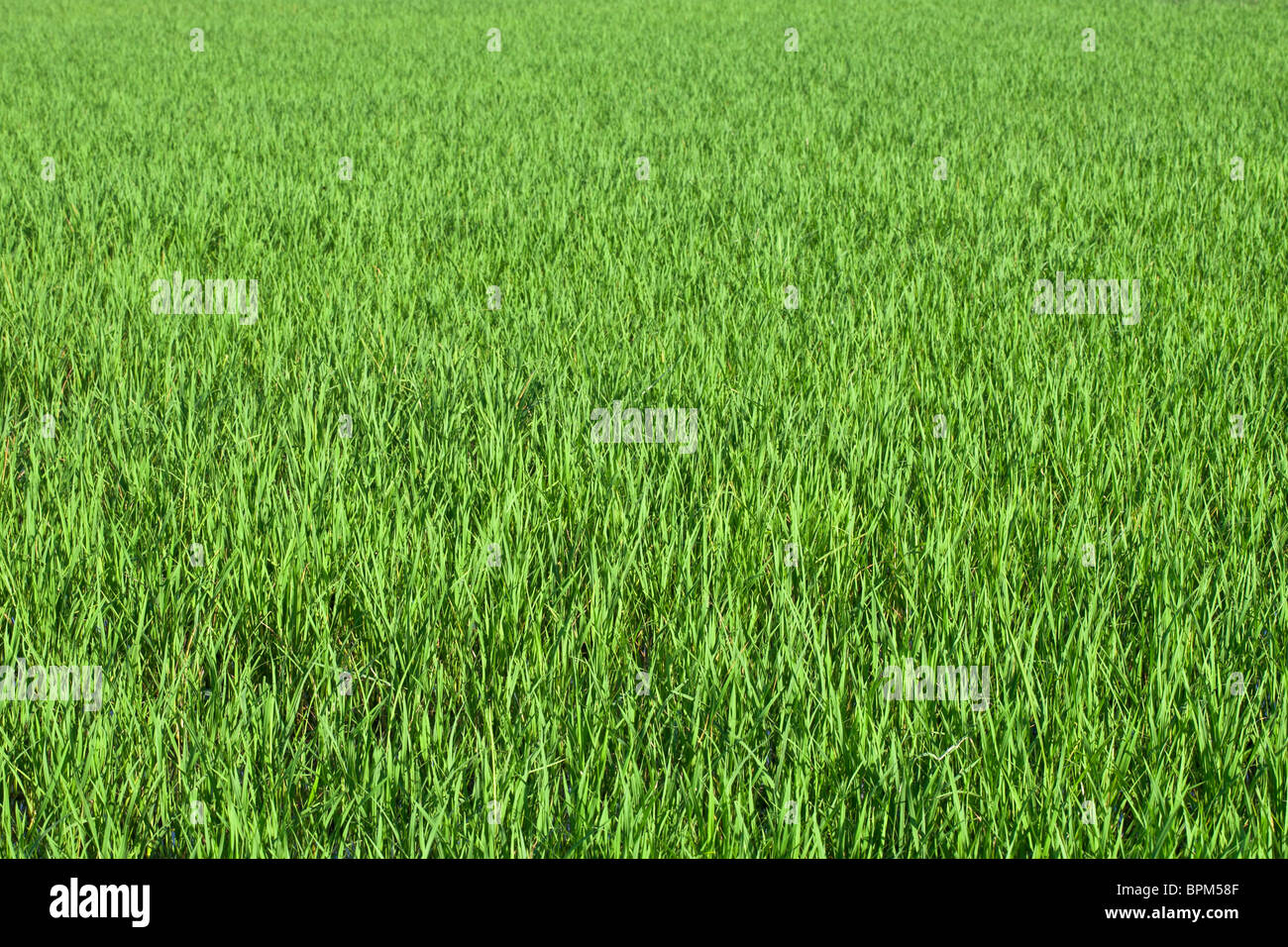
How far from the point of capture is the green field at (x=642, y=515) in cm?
145

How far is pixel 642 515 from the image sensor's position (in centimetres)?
213

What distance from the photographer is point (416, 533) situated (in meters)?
2.06

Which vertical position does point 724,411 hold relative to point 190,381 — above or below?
below

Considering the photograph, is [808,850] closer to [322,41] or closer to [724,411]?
[724,411]

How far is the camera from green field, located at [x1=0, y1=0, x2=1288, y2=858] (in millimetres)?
1452

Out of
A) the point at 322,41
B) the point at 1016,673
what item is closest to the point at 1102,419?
the point at 1016,673

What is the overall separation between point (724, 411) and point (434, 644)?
1.20 m
